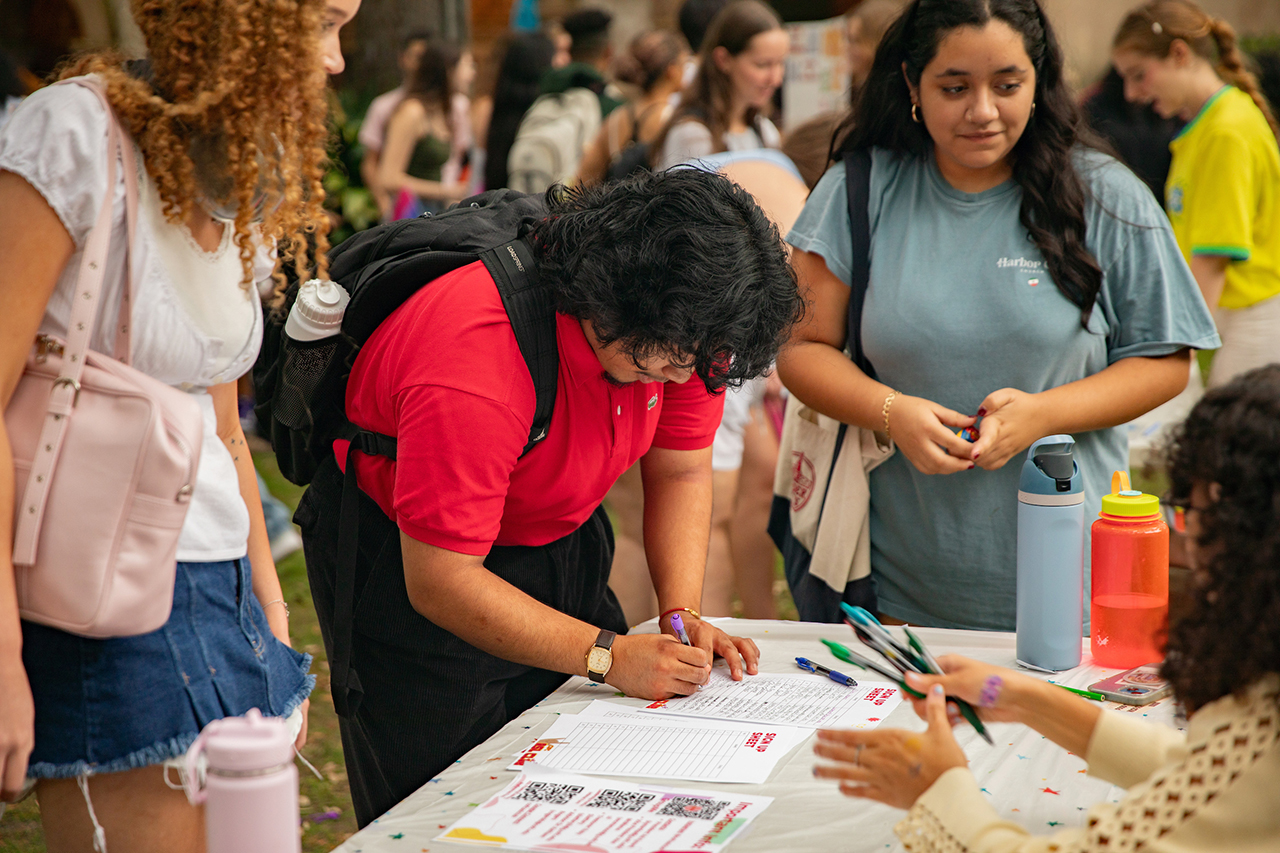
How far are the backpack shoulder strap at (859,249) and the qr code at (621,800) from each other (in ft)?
3.63

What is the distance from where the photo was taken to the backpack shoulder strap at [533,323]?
161cm

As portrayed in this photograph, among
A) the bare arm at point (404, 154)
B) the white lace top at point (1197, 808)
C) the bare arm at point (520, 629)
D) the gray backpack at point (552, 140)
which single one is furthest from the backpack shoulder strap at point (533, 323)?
the bare arm at point (404, 154)

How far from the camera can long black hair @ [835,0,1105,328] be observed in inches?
83.3

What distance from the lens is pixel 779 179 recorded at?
3.16 metres

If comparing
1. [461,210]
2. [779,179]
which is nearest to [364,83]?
[779,179]

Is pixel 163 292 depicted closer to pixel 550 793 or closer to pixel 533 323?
pixel 533 323

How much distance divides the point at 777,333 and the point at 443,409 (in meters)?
0.46

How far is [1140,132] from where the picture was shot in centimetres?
539

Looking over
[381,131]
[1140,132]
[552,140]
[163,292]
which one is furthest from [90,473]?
[381,131]

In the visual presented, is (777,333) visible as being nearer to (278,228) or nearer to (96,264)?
(278,228)

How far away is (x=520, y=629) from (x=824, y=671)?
500mm

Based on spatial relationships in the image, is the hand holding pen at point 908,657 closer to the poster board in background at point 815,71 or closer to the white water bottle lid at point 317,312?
the white water bottle lid at point 317,312

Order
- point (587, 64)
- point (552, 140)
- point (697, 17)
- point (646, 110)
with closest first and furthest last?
1. point (646, 110)
2. point (697, 17)
3. point (552, 140)
4. point (587, 64)

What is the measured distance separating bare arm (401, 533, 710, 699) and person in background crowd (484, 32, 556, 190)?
4.88 metres
